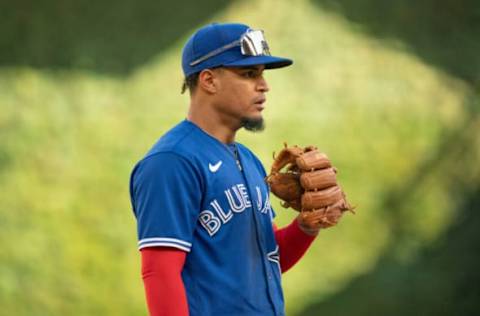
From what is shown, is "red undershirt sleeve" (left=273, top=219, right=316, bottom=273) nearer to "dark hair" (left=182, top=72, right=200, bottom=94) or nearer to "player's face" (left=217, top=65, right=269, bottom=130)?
"player's face" (left=217, top=65, right=269, bottom=130)

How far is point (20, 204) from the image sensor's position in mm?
4977

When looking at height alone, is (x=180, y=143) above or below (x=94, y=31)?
below

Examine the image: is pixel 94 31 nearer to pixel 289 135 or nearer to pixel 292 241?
pixel 289 135

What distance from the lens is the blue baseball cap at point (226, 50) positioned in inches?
109

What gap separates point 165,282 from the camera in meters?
2.54

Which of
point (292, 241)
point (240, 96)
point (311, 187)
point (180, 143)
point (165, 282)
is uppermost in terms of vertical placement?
point (240, 96)

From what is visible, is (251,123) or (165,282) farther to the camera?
(251,123)

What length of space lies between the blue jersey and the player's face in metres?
0.10

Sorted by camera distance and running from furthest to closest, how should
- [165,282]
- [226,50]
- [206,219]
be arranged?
[226,50] < [206,219] < [165,282]

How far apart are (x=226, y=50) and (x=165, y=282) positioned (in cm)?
68

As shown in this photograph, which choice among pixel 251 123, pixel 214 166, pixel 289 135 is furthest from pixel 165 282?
pixel 289 135

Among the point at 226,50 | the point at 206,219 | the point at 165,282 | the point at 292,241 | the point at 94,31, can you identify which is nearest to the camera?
the point at 165,282

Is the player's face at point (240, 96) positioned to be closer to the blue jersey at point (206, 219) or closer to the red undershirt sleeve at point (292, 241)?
the blue jersey at point (206, 219)

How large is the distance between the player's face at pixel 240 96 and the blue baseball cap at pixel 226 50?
29 millimetres
